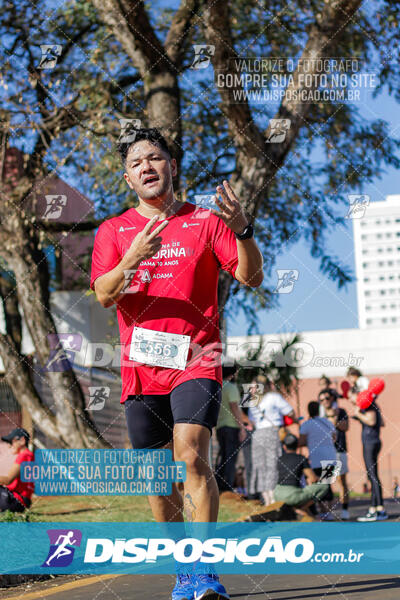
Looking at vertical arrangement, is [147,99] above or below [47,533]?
above

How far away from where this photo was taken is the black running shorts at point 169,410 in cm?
362

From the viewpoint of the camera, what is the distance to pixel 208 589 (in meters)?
3.31

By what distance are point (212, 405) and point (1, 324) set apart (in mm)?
15023

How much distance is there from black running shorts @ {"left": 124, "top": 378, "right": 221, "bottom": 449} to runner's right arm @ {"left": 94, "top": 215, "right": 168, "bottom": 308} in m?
0.51

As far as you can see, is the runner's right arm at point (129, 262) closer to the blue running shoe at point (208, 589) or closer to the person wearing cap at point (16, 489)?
the blue running shoe at point (208, 589)

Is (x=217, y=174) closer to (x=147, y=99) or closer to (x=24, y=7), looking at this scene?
(x=147, y=99)

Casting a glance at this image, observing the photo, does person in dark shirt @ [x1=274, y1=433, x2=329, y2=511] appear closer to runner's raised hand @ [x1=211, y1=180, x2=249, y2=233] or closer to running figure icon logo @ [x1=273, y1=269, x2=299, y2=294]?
running figure icon logo @ [x1=273, y1=269, x2=299, y2=294]

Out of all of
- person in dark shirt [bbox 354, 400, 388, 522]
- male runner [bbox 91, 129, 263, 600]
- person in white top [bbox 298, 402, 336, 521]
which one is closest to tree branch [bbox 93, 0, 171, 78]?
person in white top [bbox 298, 402, 336, 521]

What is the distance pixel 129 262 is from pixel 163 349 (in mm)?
440

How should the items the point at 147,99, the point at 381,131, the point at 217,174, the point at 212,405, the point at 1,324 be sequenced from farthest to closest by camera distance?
1. the point at 1,324
2. the point at 381,131
3. the point at 217,174
4. the point at 147,99
5. the point at 212,405

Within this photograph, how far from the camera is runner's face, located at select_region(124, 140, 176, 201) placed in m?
3.89

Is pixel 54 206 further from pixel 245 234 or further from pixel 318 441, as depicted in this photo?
pixel 245 234

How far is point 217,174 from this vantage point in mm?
11883

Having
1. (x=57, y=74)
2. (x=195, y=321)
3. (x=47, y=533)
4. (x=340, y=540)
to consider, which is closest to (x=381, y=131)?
(x=57, y=74)
